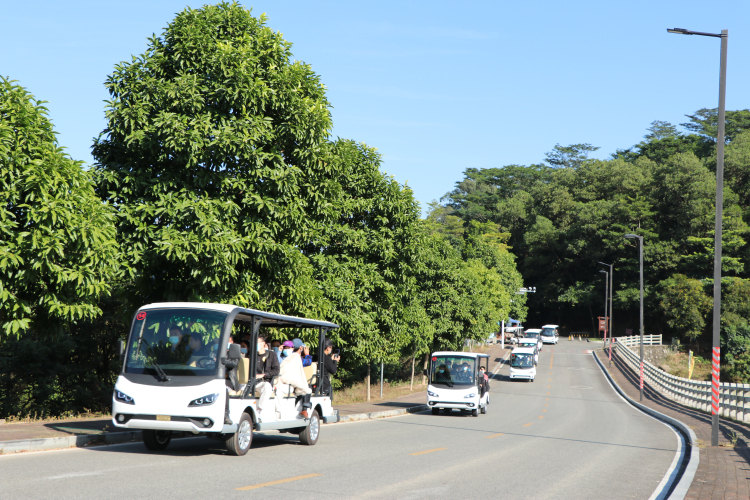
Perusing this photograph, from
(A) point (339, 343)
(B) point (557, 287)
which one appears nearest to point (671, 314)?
(B) point (557, 287)

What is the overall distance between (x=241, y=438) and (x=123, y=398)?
6.63ft

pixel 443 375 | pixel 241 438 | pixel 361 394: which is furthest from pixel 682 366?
pixel 241 438

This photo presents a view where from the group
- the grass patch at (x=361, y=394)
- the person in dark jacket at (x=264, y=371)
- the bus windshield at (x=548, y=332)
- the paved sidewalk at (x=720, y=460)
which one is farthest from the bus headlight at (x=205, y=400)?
the bus windshield at (x=548, y=332)

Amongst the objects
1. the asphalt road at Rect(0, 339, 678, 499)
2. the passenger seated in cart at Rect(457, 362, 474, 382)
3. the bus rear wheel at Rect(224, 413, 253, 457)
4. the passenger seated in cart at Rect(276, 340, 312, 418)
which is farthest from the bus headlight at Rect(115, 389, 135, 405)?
the passenger seated in cart at Rect(457, 362, 474, 382)

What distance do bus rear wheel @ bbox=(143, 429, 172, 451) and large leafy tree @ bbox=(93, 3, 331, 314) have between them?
4.04 meters

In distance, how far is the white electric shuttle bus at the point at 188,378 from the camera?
12031mm

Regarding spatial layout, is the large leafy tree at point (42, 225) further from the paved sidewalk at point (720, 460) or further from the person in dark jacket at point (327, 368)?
the paved sidewalk at point (720, 460)

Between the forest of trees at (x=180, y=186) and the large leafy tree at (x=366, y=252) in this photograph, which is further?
the large leafy tree at (x=366, y=252)

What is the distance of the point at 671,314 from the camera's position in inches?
3479

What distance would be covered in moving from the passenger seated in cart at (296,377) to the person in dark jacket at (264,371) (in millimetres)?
164

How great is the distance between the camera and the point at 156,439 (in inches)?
516

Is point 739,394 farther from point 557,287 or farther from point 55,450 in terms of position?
point 557,287

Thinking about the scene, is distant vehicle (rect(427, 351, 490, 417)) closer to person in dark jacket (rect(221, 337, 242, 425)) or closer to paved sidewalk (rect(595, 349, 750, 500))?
paved sidewalk (rect(595, 349, 750, 500))

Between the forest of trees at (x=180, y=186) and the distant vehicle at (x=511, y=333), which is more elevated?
the forest of trees at (x=180, y=186)
